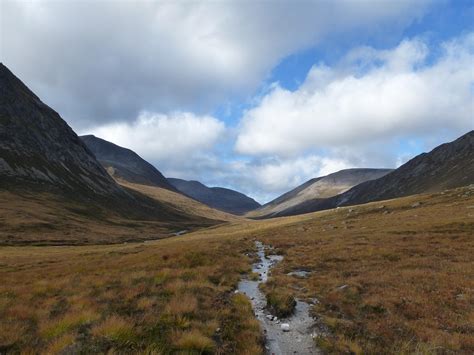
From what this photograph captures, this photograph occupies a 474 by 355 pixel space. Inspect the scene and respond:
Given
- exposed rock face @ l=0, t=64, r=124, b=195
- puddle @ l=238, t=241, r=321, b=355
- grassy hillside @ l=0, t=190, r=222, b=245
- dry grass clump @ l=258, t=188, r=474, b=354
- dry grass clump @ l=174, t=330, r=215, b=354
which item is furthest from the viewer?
exposed rock face @ l=0, t=64, r=124, b=195

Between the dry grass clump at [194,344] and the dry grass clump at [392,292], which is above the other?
the dry grass clump at [194,344]

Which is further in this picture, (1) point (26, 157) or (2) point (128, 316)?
(1) point (26, 157)

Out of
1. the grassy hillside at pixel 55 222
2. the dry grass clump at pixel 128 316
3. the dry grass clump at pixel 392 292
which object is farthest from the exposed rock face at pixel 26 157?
the dry grass clump at pixel 392 292

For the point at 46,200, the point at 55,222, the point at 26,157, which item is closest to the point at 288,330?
the point at 55,222

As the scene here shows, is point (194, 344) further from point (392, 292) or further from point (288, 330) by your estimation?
point (392, 292)

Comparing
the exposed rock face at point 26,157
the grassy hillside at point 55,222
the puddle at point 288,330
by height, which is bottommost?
the puddle at point 288,330

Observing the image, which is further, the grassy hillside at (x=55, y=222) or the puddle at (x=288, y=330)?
the grassy hillside at (x=55, y=222)

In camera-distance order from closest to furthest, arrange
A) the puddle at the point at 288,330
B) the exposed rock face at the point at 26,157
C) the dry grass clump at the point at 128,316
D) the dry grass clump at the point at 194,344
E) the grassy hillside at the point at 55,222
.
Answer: the dry grass clump at the point at 194,344 → the dry grass clump at the point at 128,316 → the puddle at the point at 288,330 → the grassy hillside at the point at 55,222 → the exposed rock face at the point at 26,157

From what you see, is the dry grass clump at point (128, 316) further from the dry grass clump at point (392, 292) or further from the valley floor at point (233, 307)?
the dry grass clump at point (392, 292)

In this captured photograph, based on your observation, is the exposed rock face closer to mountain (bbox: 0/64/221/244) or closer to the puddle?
mountain (bbox: 0/64/221/244)

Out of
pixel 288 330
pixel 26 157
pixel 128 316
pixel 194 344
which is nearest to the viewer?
pixel 194 344

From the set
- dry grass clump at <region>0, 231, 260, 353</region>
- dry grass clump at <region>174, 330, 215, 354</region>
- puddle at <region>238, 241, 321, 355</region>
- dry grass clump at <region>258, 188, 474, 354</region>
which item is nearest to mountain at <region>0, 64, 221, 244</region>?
dry grass clump at <region>0, 231, 260, 353</region>

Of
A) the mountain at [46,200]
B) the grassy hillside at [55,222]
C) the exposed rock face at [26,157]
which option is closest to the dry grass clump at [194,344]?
the grassy hillside at [55,222]

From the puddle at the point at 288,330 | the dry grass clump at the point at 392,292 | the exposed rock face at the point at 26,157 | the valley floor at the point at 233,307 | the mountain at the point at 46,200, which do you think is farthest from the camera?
the exposed rock face at the point at 26,157
